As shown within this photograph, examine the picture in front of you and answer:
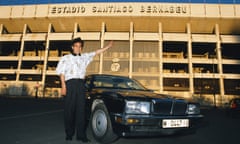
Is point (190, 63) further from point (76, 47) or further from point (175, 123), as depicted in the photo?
point (76, 47)

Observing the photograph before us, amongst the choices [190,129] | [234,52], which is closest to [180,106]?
[190,129]

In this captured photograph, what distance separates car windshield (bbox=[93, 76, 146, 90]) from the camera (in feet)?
13.1

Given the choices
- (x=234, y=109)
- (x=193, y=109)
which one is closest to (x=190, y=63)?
(x=234, y=109)

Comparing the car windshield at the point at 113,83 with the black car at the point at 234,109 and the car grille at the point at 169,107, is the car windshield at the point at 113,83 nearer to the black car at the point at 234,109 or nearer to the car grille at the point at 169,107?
the car grille at the point at 169,107

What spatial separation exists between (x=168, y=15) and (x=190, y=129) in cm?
2787

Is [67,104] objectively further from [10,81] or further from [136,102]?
[10,81]

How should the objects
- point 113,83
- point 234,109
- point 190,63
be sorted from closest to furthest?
point 113,83 < point 234,109 < point 190,63

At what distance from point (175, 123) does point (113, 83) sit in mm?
1755

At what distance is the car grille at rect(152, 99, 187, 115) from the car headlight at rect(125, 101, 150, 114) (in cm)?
11

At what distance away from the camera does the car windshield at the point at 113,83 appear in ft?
13.1

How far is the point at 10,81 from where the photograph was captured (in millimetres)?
30703

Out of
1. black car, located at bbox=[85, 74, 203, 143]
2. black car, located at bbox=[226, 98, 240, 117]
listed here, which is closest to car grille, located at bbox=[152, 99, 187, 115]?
black car, located at bbox=[85, 74, 203, 143]

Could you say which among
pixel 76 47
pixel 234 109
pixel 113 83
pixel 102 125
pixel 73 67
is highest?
pixel 76 47

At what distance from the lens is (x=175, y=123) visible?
2.85 meters
